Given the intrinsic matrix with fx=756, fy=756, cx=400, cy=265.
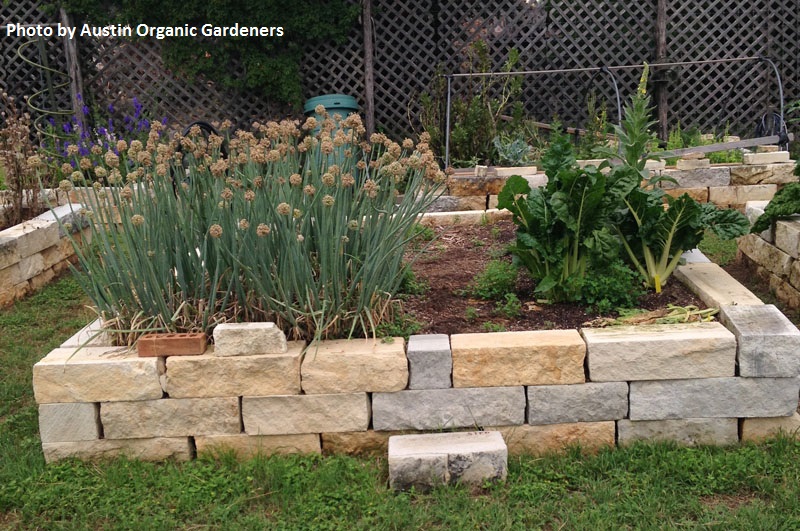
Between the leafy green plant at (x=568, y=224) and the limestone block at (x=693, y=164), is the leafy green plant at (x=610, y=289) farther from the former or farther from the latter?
the limestone block at (x=693, y=164)

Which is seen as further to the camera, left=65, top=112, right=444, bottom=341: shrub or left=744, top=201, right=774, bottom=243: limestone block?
left=744, top=201, right=774, bottom=243: limestone block

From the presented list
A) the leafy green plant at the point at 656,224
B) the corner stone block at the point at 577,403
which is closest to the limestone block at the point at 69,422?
the corner stone block at the point at 577,403

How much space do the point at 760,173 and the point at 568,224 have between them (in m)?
4.51

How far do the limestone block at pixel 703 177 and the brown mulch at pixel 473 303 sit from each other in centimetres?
327

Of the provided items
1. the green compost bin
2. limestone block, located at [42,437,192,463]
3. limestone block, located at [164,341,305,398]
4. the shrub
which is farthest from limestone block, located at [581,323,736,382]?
the green compost bin

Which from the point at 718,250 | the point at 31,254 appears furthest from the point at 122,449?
the point at 718,250

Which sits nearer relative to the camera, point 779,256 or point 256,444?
point 256,444

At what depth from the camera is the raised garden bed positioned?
9.67 ft

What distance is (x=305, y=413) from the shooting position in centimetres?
301

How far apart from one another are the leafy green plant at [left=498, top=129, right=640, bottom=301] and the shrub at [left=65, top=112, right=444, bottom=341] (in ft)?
1.87

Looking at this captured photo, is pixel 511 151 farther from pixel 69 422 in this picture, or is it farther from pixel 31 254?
pixel 69 422

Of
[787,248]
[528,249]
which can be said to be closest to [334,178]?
[528,249]

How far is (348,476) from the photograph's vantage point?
9.34 feet

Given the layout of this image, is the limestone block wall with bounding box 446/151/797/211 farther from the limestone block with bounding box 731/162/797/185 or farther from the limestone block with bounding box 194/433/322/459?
the limestone block with bounding box 194/433/322/459
